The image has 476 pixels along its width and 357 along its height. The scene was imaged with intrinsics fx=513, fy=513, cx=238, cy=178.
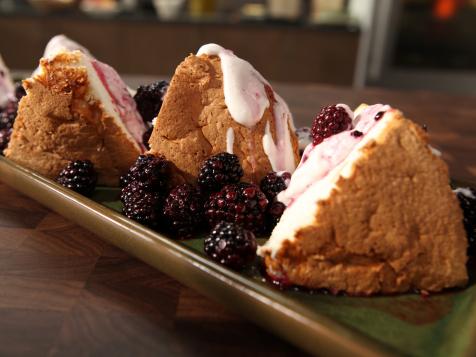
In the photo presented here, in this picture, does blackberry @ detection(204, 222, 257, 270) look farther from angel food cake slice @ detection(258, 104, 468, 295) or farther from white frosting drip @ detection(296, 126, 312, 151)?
white frosting drip @ detection(296, 126, 312, 151)

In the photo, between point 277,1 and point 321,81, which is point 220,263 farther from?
point 277,1

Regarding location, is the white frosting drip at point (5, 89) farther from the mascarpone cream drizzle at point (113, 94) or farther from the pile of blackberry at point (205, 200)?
the pile of blackberry at point (205, 200)

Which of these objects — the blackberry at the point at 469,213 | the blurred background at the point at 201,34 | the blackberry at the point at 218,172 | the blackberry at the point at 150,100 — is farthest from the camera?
the blurred background at the point at 201,34

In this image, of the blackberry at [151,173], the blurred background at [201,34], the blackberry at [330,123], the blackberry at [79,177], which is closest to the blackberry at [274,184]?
the blackberry at [330,123]

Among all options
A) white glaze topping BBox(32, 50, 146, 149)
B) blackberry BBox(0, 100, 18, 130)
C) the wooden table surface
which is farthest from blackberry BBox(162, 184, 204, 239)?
blackberry BBox(0, 100, 18, 130)

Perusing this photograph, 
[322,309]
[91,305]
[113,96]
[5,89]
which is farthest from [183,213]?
[5,89]
